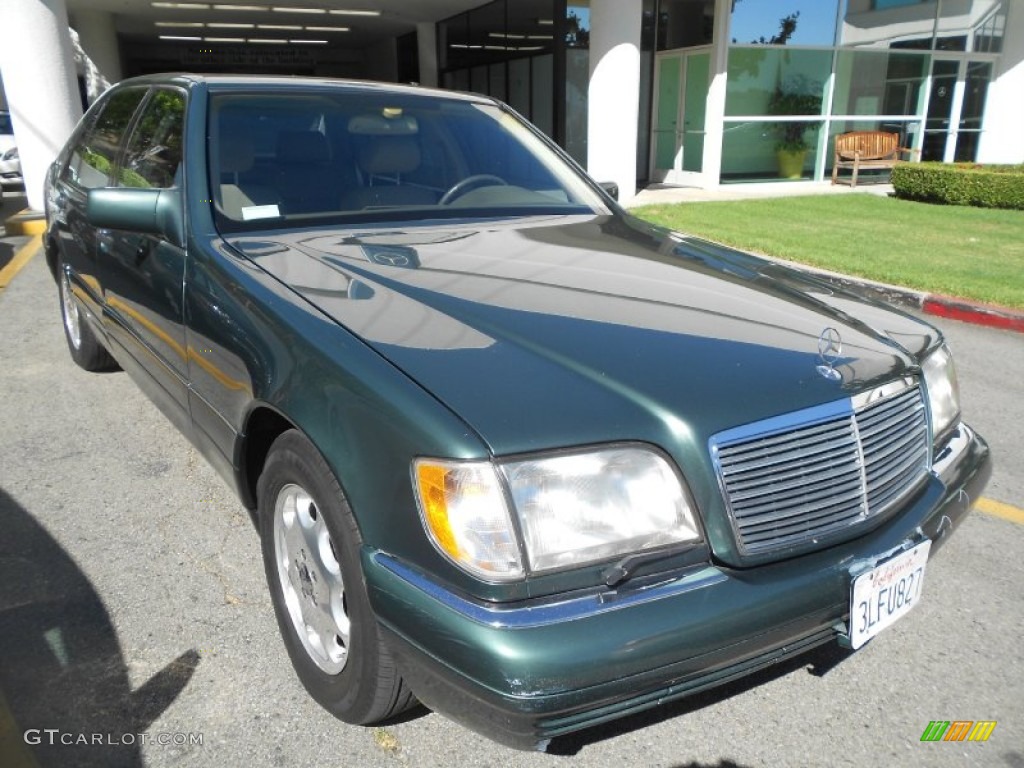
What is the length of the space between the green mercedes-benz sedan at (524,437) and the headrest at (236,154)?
0.4 inches

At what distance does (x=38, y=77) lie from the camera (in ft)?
37.4

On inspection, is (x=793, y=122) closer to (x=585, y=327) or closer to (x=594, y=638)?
(x=585, y=327)

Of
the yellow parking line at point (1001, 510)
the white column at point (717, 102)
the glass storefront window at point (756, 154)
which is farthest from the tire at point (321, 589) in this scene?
the glass storefront window at point (756, 154)

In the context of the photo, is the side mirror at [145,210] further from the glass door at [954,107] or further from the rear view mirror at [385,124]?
the glass door at [954,107]

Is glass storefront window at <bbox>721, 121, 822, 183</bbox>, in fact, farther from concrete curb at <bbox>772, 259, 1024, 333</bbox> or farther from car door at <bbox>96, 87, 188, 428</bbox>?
car door at <bbox>96, 87, 188, 428</bbox>

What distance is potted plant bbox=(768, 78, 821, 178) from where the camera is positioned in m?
16.0

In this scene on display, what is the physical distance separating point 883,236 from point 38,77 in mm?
11553

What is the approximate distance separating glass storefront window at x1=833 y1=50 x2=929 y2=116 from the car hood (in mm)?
15475

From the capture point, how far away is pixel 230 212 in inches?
112

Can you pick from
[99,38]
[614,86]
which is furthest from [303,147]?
[99,38]

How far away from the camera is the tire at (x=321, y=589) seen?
1887 millimetres

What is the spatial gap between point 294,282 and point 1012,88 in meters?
20.3

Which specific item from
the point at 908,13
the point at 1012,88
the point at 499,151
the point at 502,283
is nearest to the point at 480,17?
the point at 908,13

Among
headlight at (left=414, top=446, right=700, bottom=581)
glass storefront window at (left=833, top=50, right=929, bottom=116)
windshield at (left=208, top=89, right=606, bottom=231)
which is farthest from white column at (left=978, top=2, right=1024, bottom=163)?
headlight at (left=414, top=446, right=700, bottom=581)
